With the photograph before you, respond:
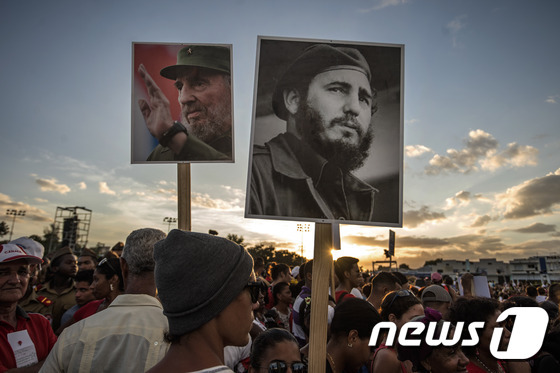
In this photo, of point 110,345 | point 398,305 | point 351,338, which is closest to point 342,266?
point 398,305

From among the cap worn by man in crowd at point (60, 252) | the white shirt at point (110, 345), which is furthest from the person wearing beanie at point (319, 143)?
the cap worn by man in crowd at point (60, 252)

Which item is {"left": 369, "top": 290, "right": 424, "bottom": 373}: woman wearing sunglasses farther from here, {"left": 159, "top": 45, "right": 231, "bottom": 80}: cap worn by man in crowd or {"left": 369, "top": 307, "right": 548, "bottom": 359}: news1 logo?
{"left": 159, "top": 45, "right": 231, "bottom": 80}: cap worn by man in crowd

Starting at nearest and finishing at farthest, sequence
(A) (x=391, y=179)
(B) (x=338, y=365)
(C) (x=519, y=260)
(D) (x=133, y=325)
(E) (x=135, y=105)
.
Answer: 1. (D) (x=133, y=325)
2. (B) (x=338, y=365)
3. (A) (x=391, y=179)
4. (E) (x=135, y=105)
5. (C) (x=519, y=260)

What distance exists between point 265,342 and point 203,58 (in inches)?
127

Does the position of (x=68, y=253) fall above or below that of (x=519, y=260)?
above

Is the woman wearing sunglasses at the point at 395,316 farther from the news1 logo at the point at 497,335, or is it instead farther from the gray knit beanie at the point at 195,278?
the gray knit beanie at the point at 195,278

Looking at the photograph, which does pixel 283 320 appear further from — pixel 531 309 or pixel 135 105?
pixel 135 105

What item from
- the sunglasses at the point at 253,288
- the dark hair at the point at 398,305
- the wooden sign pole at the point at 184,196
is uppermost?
the wooden sign pole at the point at 184,196

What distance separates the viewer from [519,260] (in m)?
115

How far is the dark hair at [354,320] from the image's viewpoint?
3373 millimetres

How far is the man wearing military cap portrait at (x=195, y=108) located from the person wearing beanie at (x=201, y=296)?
291cm

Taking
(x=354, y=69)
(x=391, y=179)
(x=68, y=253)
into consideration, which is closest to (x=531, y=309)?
(x=391, y=179)

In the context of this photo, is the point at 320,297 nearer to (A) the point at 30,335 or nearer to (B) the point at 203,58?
(A) the point at 30,335

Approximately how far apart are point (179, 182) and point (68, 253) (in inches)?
131
